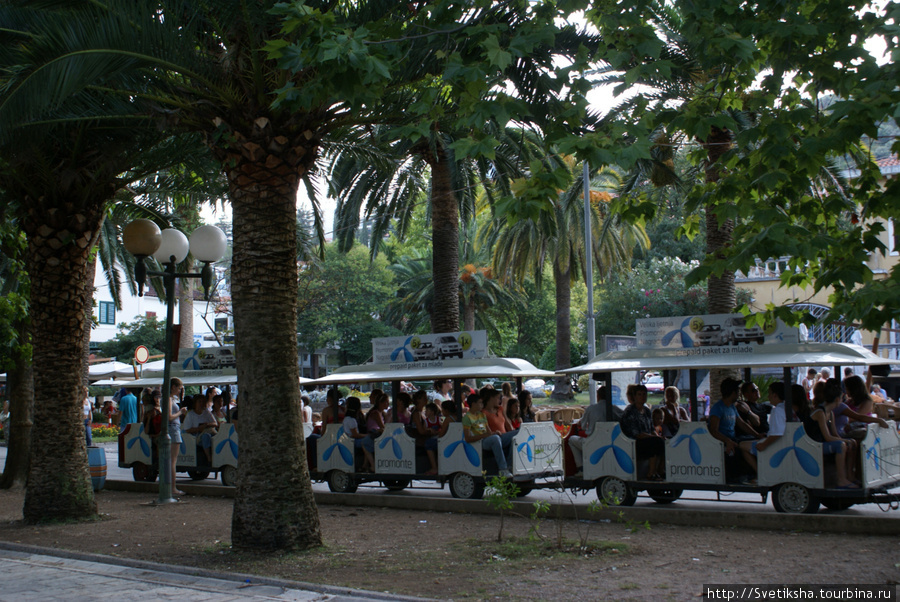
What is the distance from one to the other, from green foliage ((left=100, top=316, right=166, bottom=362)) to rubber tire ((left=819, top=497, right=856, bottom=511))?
4533cm

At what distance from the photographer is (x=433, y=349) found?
14.0 m

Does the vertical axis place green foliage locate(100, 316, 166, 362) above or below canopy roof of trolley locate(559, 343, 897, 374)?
above

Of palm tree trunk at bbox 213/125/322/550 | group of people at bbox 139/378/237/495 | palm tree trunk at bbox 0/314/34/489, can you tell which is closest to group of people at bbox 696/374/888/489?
palm tree trunk at bbox 213/125/322/550

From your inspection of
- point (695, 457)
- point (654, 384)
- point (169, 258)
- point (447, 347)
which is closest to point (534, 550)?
point (695, 457)

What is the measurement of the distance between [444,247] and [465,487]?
6.77 m

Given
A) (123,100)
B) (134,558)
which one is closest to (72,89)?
(123,100)

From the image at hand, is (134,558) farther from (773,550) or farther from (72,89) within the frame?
(773,550)

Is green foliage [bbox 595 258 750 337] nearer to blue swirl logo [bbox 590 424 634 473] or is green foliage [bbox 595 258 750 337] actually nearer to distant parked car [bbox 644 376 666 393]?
distant parked car [bbox 644 376 666 393]

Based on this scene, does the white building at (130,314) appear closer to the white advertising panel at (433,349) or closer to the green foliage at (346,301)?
the green foliage at (346,301)

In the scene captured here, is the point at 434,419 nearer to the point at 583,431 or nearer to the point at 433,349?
the point at 433,349

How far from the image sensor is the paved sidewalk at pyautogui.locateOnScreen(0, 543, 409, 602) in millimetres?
6941

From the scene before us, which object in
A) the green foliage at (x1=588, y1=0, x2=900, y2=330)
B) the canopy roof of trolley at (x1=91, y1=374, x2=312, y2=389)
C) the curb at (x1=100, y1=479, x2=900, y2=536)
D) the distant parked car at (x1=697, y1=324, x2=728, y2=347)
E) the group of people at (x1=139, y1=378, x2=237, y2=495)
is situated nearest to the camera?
the green foliage at (x1=588, y1=0, x2=900, y2=330)

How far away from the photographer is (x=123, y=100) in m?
10.4

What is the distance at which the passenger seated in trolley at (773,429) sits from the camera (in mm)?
10359
